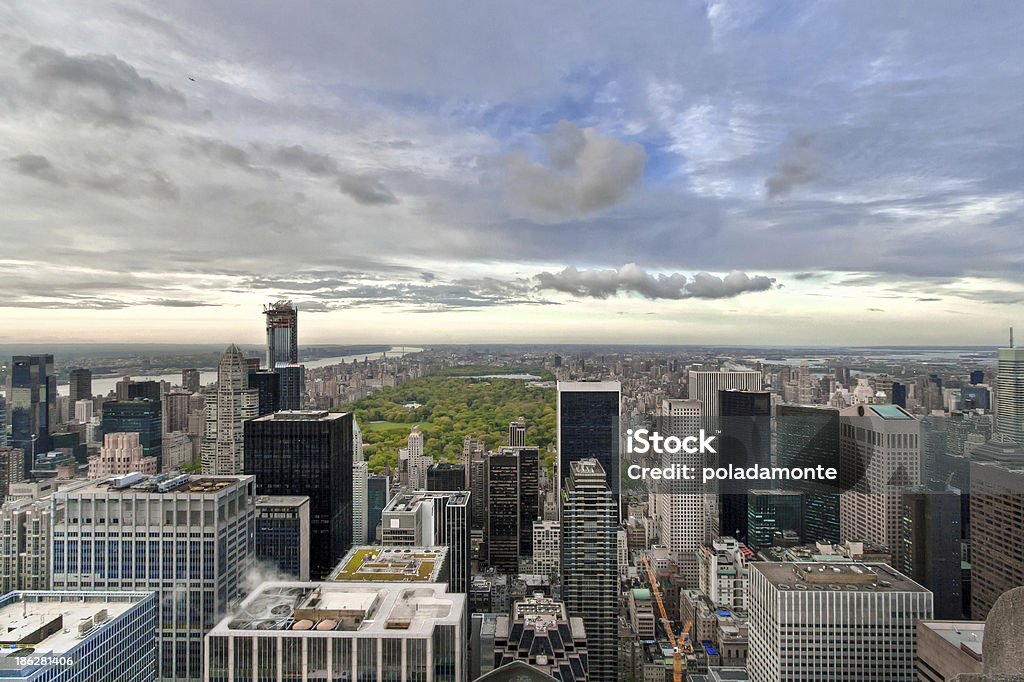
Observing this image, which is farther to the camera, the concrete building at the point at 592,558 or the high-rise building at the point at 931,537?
the concrete building at the point at 592,558

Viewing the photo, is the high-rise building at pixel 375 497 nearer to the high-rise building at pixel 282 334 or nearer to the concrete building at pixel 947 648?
the high-rise building at pixel 282 334

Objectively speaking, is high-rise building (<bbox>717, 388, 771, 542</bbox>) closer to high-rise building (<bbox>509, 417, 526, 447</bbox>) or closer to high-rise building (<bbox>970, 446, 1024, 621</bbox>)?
high-rise building (<bbox>970, 446, 1024, 621</bbox>)

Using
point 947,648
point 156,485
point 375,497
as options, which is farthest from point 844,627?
point 375,497

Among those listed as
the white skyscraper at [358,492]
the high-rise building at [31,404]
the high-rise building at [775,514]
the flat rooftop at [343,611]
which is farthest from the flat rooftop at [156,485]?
the high-rise building at [775,514]

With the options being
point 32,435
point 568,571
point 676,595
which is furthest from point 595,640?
point 32,435

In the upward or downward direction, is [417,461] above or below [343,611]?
below

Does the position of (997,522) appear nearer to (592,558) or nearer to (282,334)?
(592,558)
